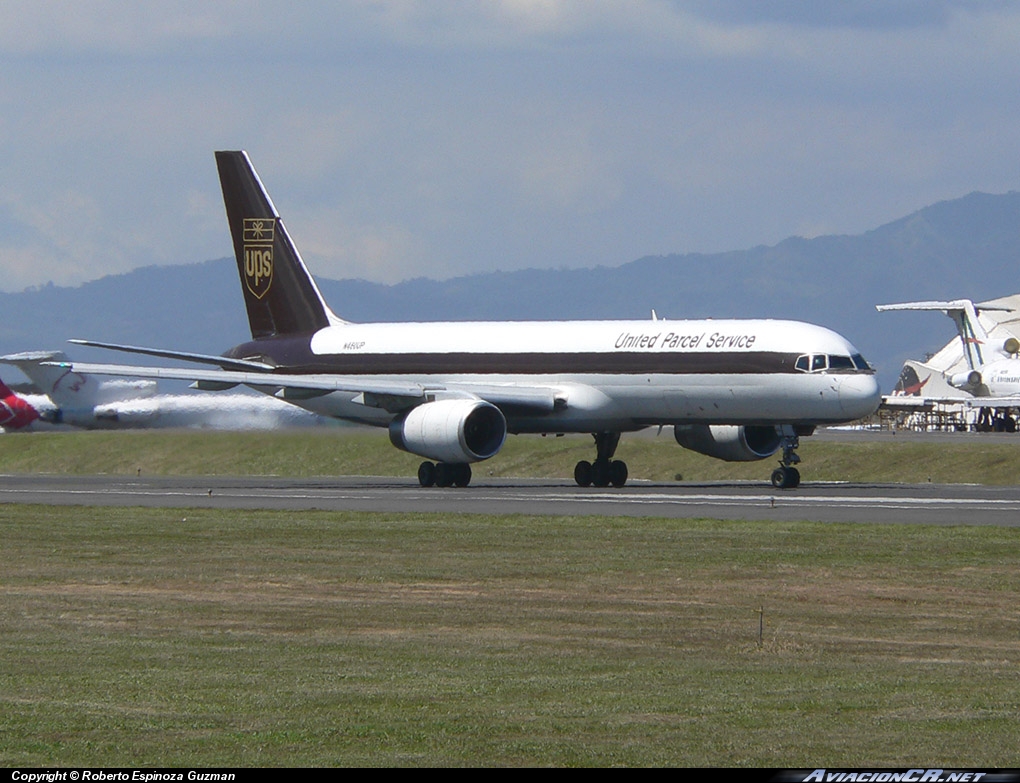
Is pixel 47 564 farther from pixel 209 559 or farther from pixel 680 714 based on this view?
pixel 680 714

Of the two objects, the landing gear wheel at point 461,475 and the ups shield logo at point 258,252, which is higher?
the ups shield logo at point 258,252

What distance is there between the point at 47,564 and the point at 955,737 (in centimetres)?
1777

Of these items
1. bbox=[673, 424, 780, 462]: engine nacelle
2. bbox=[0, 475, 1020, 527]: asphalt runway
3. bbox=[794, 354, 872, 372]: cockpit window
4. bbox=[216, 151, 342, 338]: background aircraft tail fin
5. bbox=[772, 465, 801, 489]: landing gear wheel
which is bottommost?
bbox=[0, 475, 1020, 527]: asphalt runway

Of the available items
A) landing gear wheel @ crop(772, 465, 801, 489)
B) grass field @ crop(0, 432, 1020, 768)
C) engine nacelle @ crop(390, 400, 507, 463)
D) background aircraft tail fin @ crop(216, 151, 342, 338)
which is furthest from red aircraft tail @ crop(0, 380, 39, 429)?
grass field @ crop(0, 432, 1020, 768)

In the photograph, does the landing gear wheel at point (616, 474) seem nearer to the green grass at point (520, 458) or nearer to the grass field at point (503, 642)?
the green grass at point (520, 458)

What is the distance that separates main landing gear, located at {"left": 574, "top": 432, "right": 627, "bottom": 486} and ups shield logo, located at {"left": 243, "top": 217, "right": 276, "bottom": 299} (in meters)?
13.7

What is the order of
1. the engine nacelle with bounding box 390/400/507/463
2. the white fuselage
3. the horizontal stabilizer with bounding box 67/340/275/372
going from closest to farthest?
the white fuselage, the engine nacelle with bounding box 390/400/507/463, the horizontal stabilizer with bounding box 67/340/275/372

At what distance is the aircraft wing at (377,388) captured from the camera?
1939 inches

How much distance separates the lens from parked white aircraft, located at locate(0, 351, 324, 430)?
56.8 meters

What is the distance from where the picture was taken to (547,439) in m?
71.1

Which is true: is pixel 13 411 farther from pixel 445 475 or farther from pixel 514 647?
pixel 514 647

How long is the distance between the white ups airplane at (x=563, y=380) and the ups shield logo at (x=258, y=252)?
1759 mm

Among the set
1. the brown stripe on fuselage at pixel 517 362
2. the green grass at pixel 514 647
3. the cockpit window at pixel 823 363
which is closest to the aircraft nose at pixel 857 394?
the cockpit window at pixel 823 363

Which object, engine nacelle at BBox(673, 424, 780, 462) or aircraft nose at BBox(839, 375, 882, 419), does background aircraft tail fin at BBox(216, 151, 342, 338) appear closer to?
engine nacelle at BBox(673, 424, 780, 462)
